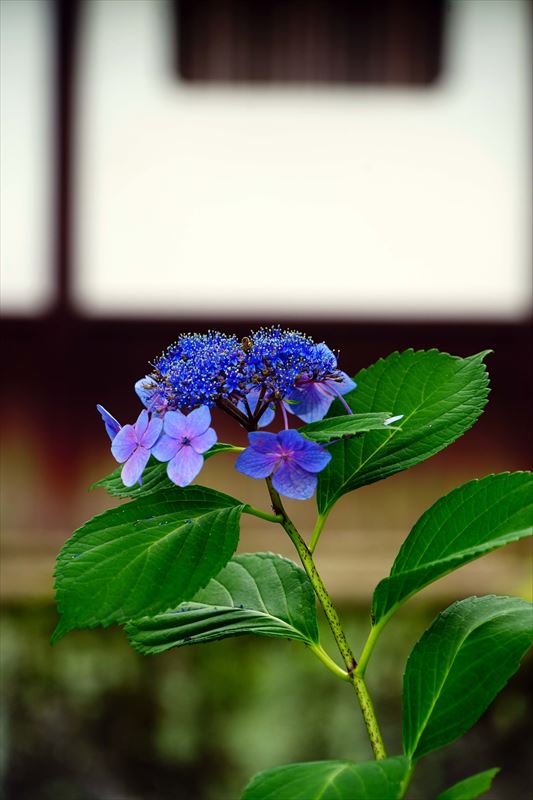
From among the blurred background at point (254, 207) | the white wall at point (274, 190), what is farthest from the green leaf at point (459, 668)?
the white wall at point (274, 190)

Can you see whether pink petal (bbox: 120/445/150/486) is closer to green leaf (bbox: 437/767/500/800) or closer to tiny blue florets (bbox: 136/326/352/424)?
tiny blue florets (bbox: 136/326/352/424)

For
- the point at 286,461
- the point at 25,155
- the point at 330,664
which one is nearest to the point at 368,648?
the point at 330,664

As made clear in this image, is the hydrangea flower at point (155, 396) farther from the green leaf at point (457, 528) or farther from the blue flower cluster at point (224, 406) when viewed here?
the green leaf at point (457, 528)

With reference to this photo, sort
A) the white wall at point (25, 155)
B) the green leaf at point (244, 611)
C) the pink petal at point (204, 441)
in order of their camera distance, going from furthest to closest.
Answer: the white wall at point (25, 155) → the green leaf at point (244, 611) → the pink petal at point (204, 441)

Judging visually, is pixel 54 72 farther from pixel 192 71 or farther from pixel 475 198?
pixel 475 198

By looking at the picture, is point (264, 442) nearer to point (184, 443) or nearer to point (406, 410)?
point (184, 443)
